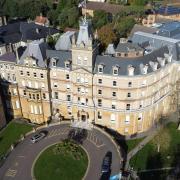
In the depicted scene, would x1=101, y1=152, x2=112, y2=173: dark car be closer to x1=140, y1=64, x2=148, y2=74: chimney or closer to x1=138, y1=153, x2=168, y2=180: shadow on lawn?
x1=138, y1=153, x2=168, y2=180: shadow on lawn

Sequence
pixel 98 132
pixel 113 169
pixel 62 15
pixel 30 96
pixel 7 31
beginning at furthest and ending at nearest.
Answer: pixel 62 15
pixel 7 31
pixel 30 96
pixel 98 132
pixel 113 169

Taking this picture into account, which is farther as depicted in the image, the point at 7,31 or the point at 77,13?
the point at 77,13

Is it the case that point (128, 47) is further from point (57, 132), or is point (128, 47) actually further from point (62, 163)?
point (62, 163)

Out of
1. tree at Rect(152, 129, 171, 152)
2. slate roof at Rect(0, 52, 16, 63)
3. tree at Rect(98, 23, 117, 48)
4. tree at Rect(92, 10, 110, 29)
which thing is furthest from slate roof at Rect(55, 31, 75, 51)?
tree at Rect(92, 10, 110, 29)

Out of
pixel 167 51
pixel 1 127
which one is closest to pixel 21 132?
pixel 1 127

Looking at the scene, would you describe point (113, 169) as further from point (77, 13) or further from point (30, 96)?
point (77, 13)

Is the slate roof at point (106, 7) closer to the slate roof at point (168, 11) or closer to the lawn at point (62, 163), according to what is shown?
the slate roof at point (168, 11)
